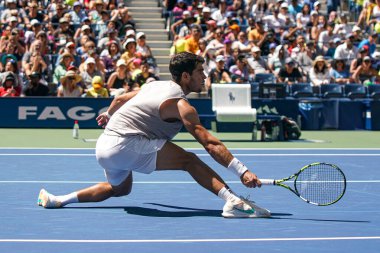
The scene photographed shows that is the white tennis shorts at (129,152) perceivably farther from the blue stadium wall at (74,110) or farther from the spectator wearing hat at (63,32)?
the spectator wearing hat at (63,32)

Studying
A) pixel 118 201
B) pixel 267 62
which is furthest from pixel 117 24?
pixel 118 201

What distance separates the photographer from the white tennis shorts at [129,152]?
→ 8125 millimetres

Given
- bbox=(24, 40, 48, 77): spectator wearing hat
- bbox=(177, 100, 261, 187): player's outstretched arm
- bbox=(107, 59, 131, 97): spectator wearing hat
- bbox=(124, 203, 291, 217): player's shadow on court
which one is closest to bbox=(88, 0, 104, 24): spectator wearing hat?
bbox=(24, 40, 48, 77): spectator wearing hat

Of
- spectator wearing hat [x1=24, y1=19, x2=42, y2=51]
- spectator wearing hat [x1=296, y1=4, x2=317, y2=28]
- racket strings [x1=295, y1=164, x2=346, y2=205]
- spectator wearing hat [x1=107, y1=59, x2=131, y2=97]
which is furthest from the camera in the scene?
spectator wearing hat [x1=296, y1=4, x2=317, y2=28]

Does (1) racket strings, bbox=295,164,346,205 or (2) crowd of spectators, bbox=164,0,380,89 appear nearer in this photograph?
(1) racket strings, bbox=295,164,346,205

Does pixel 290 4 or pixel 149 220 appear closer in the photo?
pixel 149 220

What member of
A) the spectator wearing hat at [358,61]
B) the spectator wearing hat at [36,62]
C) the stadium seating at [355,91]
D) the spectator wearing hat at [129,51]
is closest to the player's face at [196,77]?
the spectator wearing hat at [36,62]

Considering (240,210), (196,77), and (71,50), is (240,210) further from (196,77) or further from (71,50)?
(71,50)

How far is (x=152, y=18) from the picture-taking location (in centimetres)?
2416

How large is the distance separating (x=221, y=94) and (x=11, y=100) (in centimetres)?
420

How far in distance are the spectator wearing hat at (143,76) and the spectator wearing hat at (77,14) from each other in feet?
10.6

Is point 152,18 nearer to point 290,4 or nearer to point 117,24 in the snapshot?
point 117,24

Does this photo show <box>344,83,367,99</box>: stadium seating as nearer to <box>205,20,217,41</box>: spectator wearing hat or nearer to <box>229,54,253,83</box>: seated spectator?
<box>229,54,253,83</box>: seated spectator

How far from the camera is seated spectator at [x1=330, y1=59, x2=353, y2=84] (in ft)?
70.9
